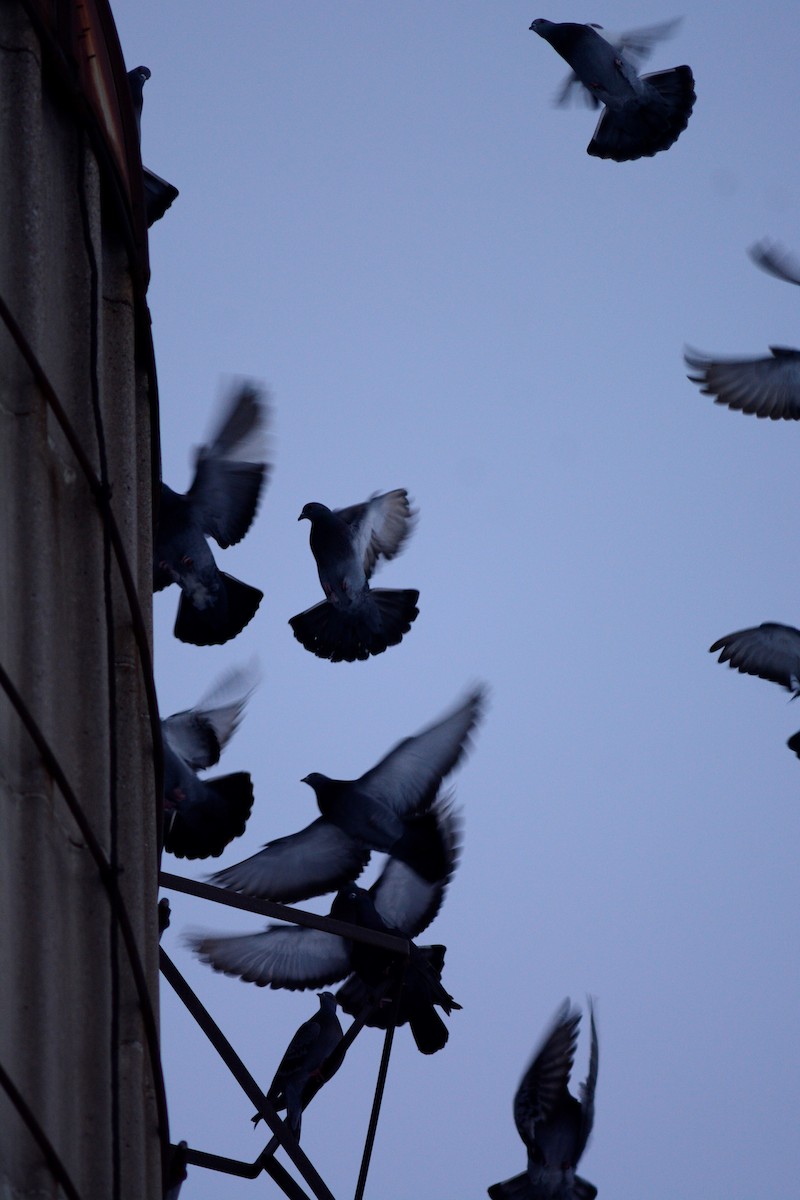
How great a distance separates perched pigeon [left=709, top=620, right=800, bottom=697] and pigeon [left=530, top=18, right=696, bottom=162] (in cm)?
336

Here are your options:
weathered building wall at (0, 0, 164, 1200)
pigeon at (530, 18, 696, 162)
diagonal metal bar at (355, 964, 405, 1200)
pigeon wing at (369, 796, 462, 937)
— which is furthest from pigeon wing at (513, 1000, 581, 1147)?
pigeon at (530, 18, 696, 162)

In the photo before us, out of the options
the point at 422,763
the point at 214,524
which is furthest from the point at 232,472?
the point at 422,763

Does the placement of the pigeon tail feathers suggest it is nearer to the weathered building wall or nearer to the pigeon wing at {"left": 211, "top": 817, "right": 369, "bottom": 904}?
the pigeon wing at {"left": 211, "top": 817, "right": 369, "bottom": 904}

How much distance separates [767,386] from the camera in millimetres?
13172

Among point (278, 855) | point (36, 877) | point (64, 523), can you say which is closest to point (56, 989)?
point (36, 877)

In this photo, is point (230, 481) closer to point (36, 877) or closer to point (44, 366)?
point (44, 366)

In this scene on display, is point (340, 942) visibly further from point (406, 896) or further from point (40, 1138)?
point (40, 1138)

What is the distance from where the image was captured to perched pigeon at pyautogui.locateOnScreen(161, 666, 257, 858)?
11109mm

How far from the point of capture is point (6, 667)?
6258 millimetres

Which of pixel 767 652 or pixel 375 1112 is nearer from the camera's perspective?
pixel 375 1112

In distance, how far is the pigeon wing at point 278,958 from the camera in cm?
1169

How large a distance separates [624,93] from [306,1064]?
6661mm

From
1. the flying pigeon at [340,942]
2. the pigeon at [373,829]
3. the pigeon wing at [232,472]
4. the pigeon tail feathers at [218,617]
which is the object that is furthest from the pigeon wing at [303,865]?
the pigeon wing at [232,472]

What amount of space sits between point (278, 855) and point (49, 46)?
6.14 m
